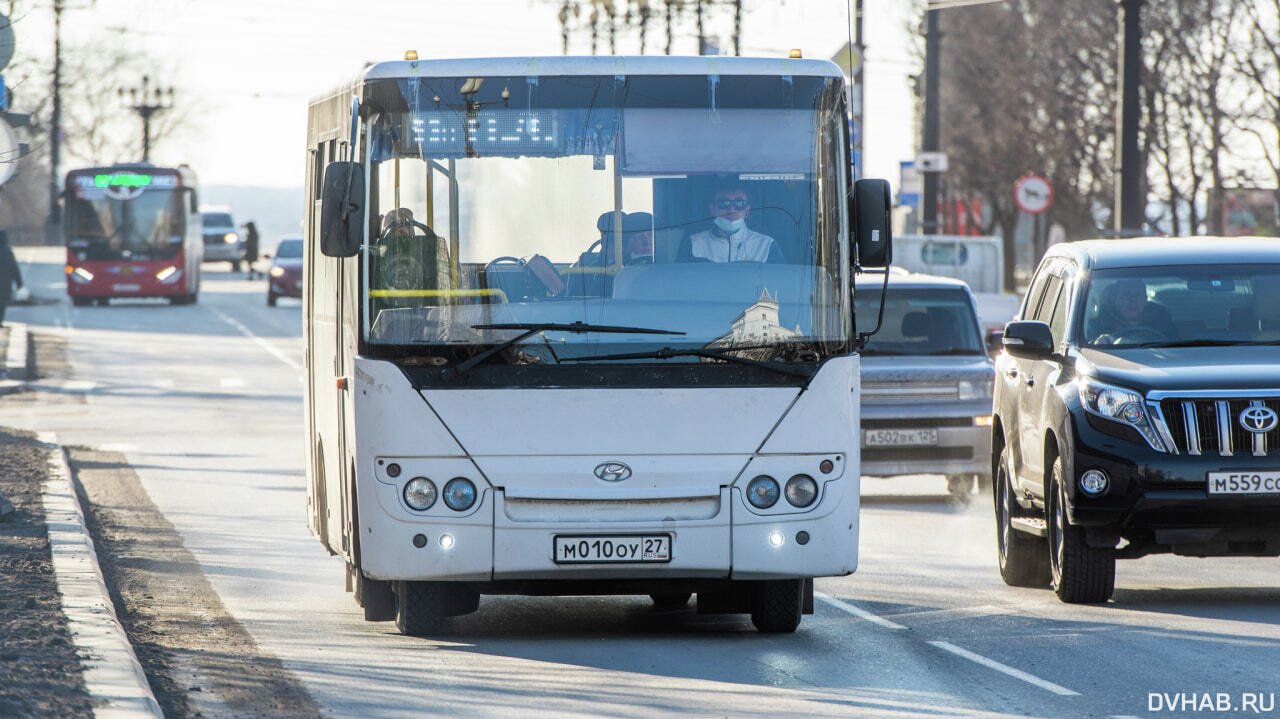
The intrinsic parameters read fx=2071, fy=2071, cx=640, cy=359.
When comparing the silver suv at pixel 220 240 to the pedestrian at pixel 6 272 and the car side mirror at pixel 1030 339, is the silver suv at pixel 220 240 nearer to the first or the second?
the pedestrian at pixel 6 272

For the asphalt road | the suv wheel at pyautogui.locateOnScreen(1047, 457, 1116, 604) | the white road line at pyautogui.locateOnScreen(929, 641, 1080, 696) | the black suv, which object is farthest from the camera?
the suv wheel at pyautogui.locateOnScreen(1047, 457, 1116, 604)

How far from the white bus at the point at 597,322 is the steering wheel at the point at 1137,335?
2.38 meters

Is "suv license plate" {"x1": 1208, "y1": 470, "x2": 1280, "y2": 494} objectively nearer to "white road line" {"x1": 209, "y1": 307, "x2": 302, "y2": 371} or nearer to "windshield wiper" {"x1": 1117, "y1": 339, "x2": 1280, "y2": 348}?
"windshield wiper" {"x1": 1117, "y1": 339, "x2": 1280, "y2": 348}

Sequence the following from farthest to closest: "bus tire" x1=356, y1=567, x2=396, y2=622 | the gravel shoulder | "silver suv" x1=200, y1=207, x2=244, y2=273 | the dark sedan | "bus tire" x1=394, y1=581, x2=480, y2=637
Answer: "silver suv" x1=200, y1=207, x2=244, y2=273, the dark sedan, "bus tire" x1=356, y1=567, x2=396, y2=622, "bus tire" x1=394, y1=581, x2=480, y2=637, the gravel shoulder

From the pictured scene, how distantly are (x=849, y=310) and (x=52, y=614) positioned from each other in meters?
3.63

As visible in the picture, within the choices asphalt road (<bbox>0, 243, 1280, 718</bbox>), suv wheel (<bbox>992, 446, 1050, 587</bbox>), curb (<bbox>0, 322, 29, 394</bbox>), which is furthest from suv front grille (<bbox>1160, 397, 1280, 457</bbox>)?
curb (<bbox>0, 322, 29, 394</bbox>)

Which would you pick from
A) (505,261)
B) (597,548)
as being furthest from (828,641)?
(505,261)

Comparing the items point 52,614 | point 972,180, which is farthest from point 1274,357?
point 972,180

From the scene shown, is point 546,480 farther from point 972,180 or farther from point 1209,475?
point 972,180

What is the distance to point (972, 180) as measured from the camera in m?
63.8

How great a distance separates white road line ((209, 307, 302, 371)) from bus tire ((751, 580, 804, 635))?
22.4 metres

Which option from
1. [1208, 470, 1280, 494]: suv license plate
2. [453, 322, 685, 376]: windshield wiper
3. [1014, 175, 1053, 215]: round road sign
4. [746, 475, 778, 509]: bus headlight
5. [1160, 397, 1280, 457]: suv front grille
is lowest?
[1208, 470, 1280, 494]: suv license plate

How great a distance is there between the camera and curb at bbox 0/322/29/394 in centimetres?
2626

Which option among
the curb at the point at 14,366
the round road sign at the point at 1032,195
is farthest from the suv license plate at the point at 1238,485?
the round road sign at the point at 1032,195
